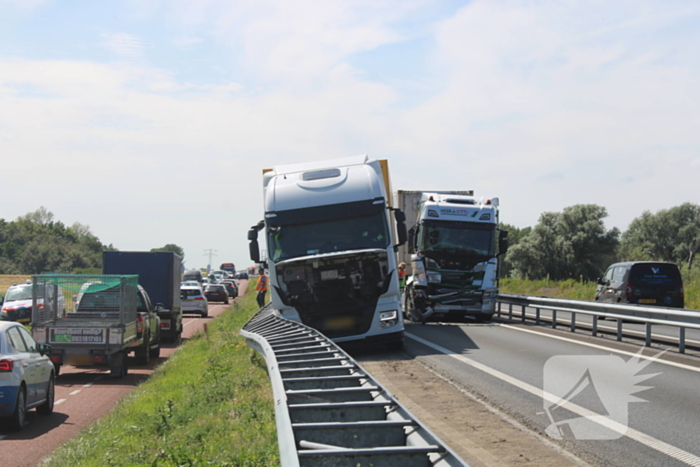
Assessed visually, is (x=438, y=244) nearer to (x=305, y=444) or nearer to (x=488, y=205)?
(x=488, y=205)

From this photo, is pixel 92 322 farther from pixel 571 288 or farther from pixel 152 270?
pixel 571 288

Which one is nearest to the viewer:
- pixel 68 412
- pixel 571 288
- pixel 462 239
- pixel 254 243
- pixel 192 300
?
pixel 68 412

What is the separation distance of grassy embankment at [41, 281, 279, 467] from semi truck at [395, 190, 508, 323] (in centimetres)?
776

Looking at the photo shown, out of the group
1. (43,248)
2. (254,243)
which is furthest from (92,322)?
(43,248)

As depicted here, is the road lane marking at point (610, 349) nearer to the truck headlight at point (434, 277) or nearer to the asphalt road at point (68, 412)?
the truck headlight at point (434, 277)

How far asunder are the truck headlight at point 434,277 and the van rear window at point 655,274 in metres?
6.89

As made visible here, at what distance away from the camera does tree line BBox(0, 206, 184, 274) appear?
131375 mm

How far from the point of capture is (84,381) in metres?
15.5

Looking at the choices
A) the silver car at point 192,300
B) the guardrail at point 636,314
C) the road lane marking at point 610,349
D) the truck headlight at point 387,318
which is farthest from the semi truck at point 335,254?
the silver car at point 192,300

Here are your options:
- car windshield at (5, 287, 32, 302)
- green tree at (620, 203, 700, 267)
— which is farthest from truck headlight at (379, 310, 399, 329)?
green tree at (620, 203, 700, 267)

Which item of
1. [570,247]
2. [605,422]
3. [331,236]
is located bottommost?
[605,422]

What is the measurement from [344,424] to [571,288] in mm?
37824

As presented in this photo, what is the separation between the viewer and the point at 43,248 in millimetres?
134250

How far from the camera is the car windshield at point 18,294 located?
87.3 feet
